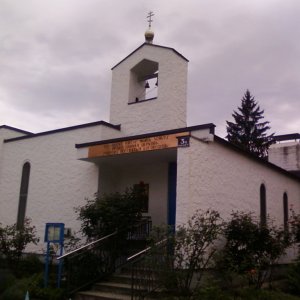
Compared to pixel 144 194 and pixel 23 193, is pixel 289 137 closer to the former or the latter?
pixel 144 194

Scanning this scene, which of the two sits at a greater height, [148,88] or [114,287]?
[148,88]

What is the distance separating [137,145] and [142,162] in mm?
2241

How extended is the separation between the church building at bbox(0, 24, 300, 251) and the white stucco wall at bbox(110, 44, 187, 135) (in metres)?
0.04

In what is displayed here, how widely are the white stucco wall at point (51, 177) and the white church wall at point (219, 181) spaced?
429cm

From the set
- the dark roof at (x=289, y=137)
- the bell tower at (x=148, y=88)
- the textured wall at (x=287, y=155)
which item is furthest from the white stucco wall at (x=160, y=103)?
the dark roof at (x=289, y=137)

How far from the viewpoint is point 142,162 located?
608 inches

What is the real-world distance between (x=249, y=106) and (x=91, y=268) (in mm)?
35044

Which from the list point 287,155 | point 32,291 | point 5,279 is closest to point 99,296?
point 32,291

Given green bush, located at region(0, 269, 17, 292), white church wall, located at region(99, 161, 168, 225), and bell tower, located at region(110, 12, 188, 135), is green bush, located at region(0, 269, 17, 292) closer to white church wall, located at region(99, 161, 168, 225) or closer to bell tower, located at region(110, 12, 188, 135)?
white church wall, located at region(99, 161, 168, 225)

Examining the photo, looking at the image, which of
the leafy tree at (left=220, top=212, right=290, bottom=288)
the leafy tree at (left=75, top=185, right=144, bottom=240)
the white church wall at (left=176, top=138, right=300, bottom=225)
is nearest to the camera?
the leafy tree at (left=220, top=212, right=290, bottom=288)

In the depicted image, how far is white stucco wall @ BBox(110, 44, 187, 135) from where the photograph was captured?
15.9 m

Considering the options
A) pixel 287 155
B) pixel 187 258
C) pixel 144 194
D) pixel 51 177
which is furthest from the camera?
pixel 287 155

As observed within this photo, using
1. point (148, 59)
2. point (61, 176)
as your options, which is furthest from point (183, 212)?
point (148, 59)

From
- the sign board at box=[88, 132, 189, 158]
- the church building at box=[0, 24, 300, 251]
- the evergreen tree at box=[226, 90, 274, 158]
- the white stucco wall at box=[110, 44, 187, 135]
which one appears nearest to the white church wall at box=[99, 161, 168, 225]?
the church building at box=[0, 24, 300, 251]
